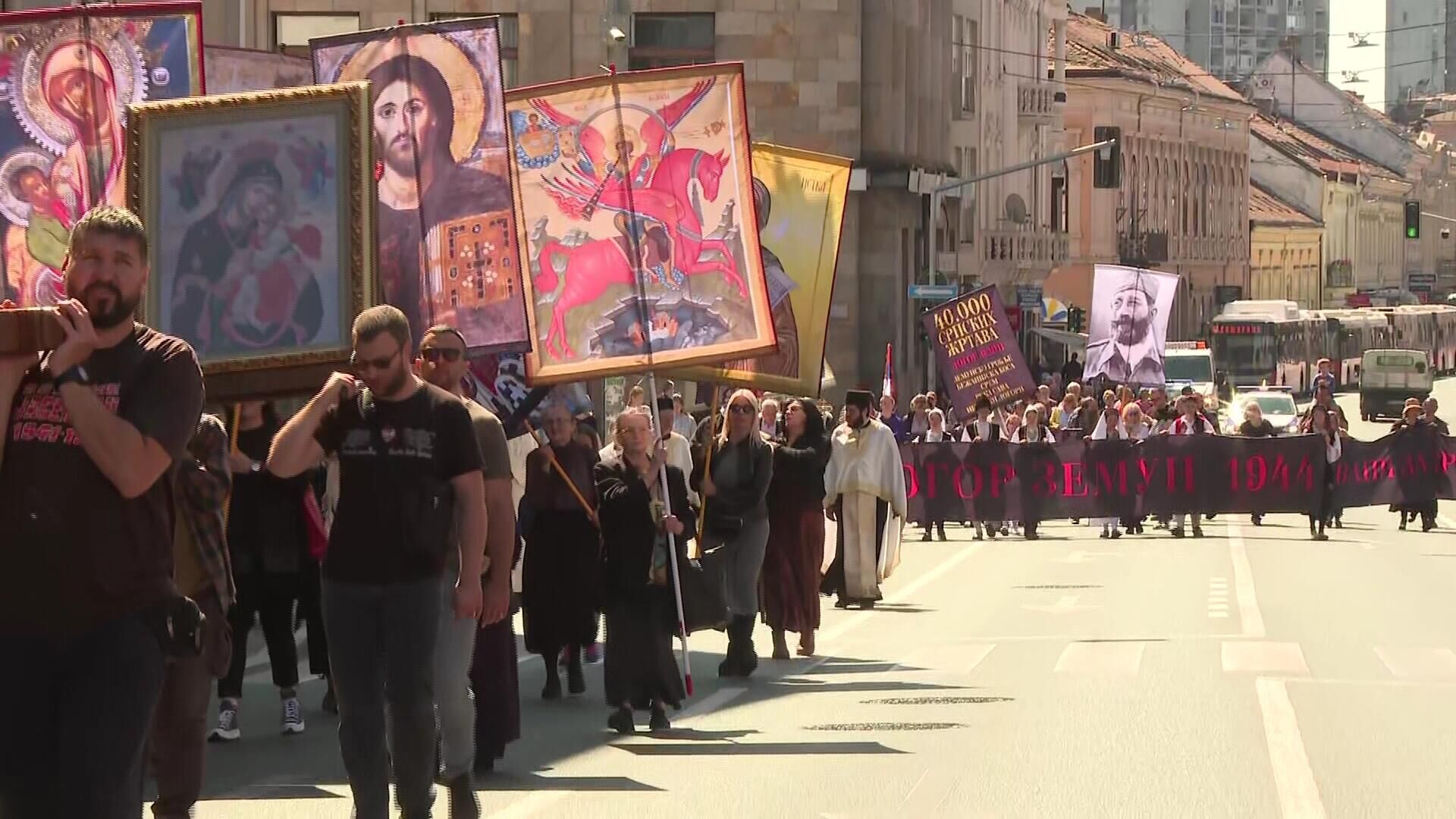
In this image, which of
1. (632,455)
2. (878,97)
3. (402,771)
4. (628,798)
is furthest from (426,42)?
(878,97)

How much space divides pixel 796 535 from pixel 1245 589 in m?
6.75

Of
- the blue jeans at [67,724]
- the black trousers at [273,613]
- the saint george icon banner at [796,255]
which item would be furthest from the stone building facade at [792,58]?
the blue jeans at [67,724]

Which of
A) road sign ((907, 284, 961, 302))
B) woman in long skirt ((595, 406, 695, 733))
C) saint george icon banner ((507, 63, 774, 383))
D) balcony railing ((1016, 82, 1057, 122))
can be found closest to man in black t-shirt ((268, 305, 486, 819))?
woman in long skirt ((595, 406, 695, 733))

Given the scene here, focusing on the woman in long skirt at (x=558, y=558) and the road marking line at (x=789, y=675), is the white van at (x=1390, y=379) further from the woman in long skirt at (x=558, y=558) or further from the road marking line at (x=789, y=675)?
the woman in long skirt at (x=558, y=558)

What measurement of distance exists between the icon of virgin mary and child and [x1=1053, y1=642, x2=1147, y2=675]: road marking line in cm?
540

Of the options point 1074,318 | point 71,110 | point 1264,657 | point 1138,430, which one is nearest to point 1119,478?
point 1138,430

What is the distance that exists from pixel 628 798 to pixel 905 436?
2864cm

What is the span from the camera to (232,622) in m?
13.6

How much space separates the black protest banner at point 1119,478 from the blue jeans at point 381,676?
991 inches

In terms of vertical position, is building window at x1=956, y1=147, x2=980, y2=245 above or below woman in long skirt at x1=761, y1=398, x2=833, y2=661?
above

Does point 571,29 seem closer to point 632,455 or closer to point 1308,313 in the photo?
point 632,455

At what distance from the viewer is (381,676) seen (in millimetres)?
9141

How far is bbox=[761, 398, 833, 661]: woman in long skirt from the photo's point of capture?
18109 mm

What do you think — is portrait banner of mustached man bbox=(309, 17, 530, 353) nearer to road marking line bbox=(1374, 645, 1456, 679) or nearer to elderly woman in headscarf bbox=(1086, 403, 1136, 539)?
road marking line bbox=(1374, 645, 1456, 679)
